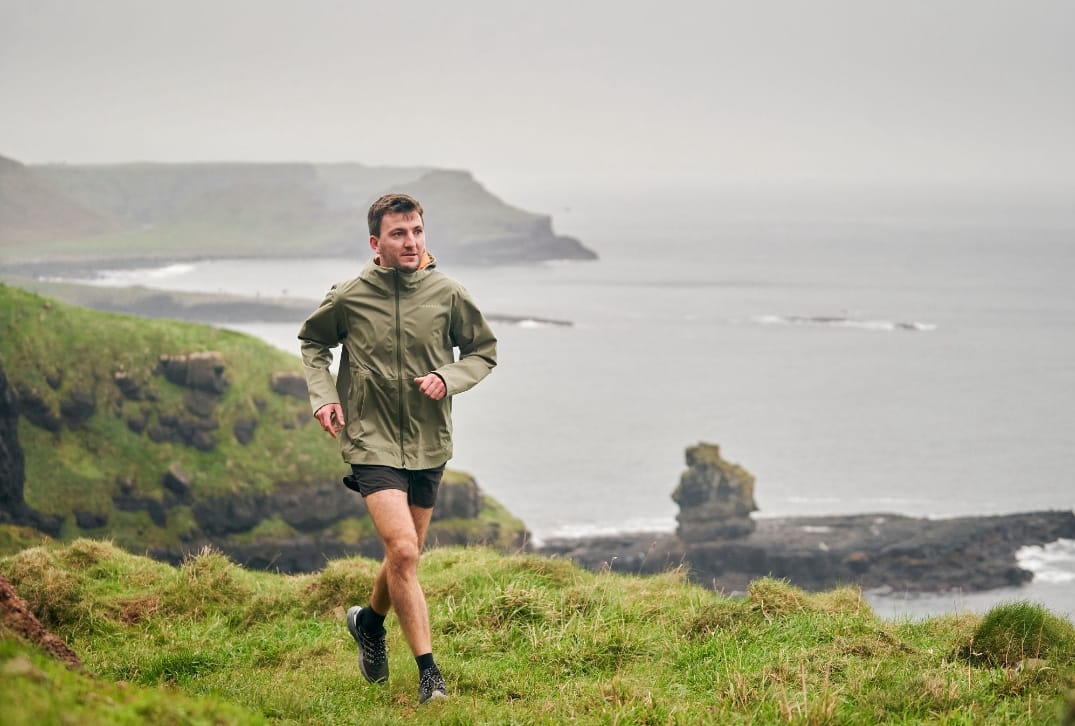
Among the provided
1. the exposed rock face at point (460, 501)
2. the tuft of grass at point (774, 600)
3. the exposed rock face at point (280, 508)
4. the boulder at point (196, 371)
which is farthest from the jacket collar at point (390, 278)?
the boulder at point (196, 371)

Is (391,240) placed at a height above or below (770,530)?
above

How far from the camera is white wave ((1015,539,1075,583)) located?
8862 centimetres

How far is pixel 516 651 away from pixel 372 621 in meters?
1.33

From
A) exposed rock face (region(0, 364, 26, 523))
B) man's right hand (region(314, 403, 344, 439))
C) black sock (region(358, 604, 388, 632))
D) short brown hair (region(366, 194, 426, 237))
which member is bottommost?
exposed rock face (region(0, 364, 26, 523))

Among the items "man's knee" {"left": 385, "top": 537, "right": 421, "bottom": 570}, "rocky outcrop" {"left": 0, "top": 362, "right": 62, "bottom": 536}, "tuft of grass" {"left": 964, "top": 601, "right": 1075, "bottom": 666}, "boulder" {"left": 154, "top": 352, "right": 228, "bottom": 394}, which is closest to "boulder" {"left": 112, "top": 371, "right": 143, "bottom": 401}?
"boulder" {"left": 154, "top": 352, "right": 228, "bottom": 394}

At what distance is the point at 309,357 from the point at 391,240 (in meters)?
1.03

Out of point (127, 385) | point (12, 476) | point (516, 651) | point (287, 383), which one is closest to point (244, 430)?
point (287, 383)

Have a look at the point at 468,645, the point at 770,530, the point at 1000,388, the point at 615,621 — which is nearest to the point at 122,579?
the point at 468,645

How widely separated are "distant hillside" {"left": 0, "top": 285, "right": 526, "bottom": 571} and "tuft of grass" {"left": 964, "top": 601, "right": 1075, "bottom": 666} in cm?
8955

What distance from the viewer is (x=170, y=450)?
368 feet

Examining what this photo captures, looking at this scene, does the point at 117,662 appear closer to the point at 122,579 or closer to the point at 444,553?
the point at 122,579

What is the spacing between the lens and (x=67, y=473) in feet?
348

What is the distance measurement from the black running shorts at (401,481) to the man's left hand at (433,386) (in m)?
0.57

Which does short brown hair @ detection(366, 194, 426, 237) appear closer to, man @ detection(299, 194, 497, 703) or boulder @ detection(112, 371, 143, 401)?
man @ detection(299, 194, 497, 703)
